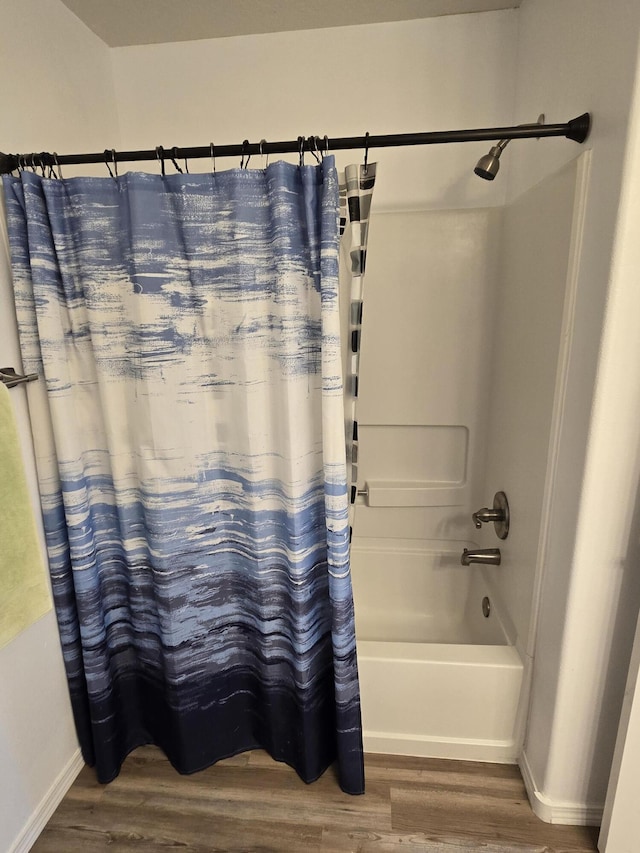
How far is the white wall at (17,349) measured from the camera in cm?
135

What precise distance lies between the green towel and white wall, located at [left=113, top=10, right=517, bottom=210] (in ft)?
3.99

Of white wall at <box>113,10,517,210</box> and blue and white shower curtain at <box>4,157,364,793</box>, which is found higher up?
white wall at <box>113,10,517,210</box>

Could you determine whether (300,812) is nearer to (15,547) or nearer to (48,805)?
(48,805)

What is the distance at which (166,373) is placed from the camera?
1.36 m

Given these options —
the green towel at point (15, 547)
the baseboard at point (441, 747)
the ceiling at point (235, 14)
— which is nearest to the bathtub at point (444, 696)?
the baseboard at point (441, 747)

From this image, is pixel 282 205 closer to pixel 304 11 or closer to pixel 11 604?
pixel 304 11

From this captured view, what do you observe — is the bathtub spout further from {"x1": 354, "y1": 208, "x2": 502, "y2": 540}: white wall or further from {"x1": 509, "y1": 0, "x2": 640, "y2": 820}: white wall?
{"x1": 509, "y1": 0, "x2": 640, "y2": 820}: white wall

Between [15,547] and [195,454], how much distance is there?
1.60ft

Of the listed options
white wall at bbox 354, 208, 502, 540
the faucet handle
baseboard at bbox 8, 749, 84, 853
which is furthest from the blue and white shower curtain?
white wall at bbox 354, 208, 502, 540

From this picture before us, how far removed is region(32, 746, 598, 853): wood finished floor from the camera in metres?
1.42

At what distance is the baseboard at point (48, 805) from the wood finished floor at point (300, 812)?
0.02 m

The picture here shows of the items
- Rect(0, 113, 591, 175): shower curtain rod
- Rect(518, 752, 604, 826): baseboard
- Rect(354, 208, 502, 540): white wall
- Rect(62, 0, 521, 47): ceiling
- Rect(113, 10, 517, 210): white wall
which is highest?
Rect(62, 0, 521, 47): ceiling

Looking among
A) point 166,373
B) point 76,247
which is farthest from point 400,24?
point 166,373

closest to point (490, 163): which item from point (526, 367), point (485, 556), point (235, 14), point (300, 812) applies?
point (526, 367)
